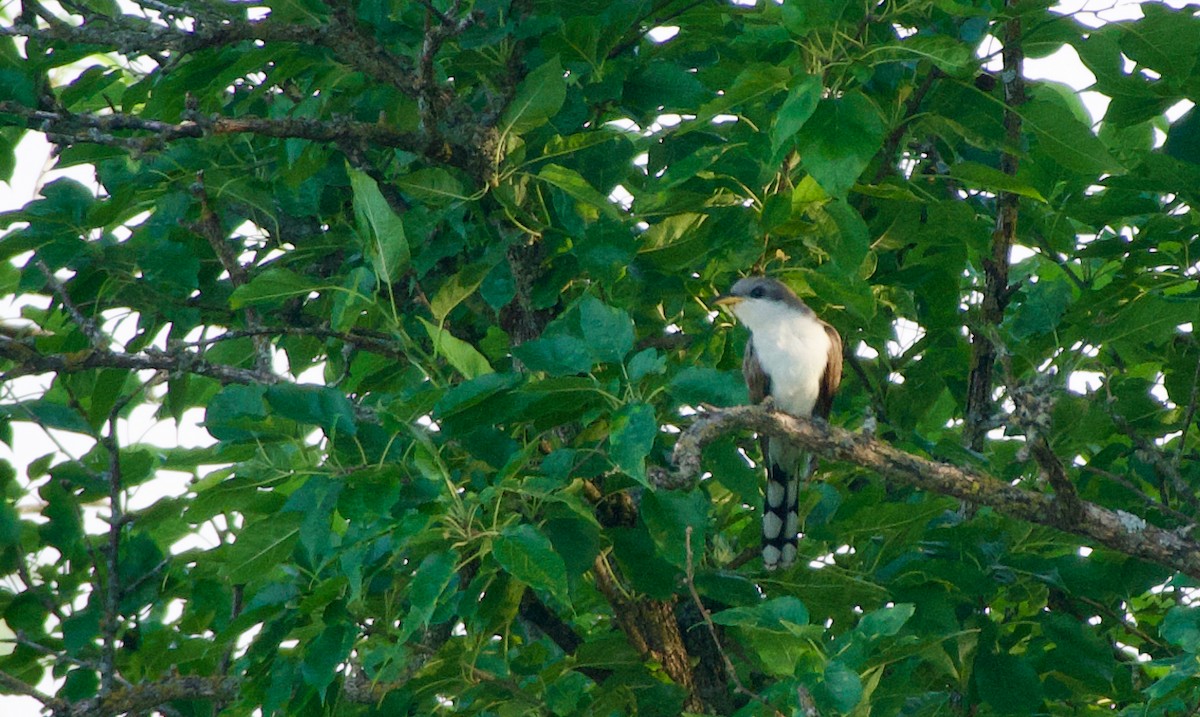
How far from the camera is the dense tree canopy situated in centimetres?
394

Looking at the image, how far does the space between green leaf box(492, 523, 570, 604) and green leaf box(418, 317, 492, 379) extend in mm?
607

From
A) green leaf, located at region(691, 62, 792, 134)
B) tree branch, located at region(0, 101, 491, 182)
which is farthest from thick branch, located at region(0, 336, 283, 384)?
green leaf, located at region(691, 62, 792, 134)

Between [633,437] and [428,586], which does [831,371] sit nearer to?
[633,437]

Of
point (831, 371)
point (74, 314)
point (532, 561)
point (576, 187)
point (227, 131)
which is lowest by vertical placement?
point (831, 371)

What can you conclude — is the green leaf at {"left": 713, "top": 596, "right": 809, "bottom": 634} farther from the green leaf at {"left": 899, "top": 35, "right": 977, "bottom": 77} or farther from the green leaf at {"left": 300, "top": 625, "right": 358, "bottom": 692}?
the green leaf at {"left": 899, "top": 35, "right": 977, "bottom": 77}

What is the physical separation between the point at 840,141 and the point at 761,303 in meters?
2.64

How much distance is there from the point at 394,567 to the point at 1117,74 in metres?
3.26

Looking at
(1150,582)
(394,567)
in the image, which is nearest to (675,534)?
(394,567)

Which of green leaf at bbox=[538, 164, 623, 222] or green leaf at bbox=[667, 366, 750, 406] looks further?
green leaf at bbox=[538, 164, 623, 222]

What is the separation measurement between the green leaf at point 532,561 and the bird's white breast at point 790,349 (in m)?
2.89

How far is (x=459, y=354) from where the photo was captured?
407 cm

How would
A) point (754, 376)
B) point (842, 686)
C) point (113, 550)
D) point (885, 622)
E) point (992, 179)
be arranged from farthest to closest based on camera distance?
point (754, 376) < point (113, 550) < point (992, 179) < point (885, 622) < point (842, 686)

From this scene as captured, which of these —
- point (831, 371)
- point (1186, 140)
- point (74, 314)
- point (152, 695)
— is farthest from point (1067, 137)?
point (152, 695)

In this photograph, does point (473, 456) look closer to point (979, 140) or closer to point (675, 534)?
point (675, 534)
